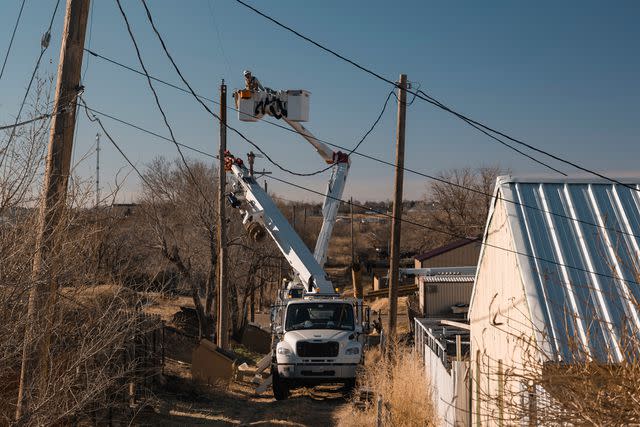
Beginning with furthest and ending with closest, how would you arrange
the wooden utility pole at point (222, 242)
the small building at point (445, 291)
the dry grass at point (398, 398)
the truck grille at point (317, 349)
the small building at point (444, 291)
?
the small building at point (444, 291)
the small building at point (445, 291)
the wooden utility pole at point (222, 242)
the truck grille at point (317, 349)
the dry grass at point (398, 398)

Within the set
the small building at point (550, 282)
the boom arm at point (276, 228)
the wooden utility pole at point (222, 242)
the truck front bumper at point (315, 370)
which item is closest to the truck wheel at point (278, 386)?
the truck front bumper at point (315, 370)

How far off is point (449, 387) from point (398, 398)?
2.13m

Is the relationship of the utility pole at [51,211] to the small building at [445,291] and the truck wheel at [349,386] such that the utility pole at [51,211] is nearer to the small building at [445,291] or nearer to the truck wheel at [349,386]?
the truck wheel at [349,386]

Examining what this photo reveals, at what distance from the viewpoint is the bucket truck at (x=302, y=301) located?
1708 centimetres

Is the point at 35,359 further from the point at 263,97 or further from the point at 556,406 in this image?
the point at 263,97

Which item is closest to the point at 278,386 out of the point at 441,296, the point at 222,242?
the point at 222,242

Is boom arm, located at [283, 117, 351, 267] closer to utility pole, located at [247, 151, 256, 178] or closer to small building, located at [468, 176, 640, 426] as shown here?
utility pole, located at [247, 151, 256, 178]

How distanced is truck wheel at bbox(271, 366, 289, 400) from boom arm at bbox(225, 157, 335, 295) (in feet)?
7.37

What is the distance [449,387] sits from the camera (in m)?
11.3

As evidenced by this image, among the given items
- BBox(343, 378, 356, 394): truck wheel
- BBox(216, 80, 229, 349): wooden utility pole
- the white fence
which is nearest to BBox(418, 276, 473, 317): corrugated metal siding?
BBox(216, 80, 229, 349): wooden utility pole

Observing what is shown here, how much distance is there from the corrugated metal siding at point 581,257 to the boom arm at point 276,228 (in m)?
9.61

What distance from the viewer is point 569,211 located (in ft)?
29.4

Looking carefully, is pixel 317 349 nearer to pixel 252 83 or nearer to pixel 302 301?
pixel 302 301

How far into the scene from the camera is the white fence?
34.1 feet
